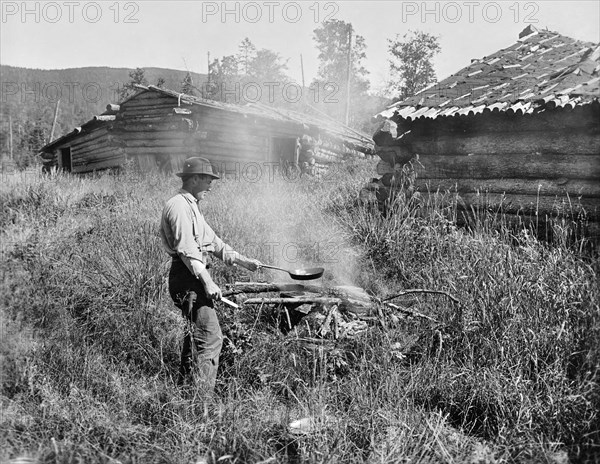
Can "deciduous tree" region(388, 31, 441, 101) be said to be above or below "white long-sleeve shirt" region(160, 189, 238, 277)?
above

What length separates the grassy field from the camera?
10.1 ft

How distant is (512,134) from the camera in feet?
24.3

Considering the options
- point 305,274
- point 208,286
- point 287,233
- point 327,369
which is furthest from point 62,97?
point 327,369

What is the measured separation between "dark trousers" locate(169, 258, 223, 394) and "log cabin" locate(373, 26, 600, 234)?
4.10 metres

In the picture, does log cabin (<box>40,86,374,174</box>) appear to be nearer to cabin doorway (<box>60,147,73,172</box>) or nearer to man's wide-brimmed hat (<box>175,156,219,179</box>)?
cabin doorway (<box>60,147,73,172</box>)

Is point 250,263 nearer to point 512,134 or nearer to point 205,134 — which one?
point 512,134

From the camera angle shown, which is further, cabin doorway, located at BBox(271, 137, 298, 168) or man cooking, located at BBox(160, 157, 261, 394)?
cabin doorway, located at BBox(271, 137, 298, 168)

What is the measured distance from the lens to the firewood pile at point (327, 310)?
164 inches

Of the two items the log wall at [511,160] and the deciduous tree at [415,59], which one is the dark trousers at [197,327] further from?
the deciduous tree at [415,59]

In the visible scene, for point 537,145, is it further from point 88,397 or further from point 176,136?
point 176,136

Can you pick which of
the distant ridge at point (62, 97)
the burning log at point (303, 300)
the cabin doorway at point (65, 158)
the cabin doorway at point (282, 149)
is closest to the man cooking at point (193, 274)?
the burning log at point (303, 300)

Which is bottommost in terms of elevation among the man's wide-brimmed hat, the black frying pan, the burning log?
the burning log

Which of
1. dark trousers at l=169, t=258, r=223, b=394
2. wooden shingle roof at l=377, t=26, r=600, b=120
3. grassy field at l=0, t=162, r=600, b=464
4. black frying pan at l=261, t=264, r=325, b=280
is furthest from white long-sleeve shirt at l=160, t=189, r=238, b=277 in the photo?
wooden shingle roof at l=377, t=26, r=600, b=120

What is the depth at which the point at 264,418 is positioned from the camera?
344cm
